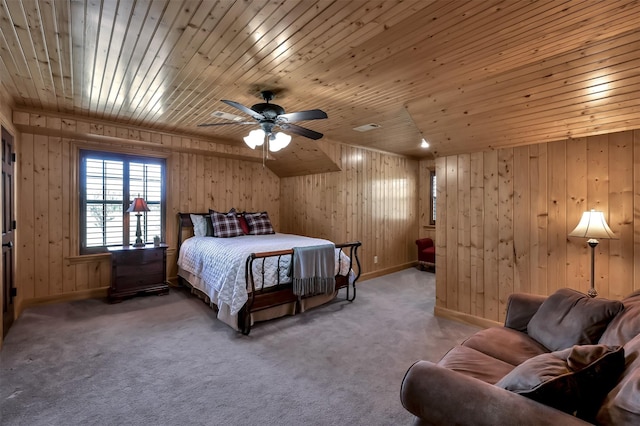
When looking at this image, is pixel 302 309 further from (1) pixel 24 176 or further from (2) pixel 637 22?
(1) pixel 24 176

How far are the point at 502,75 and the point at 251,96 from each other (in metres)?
2.31

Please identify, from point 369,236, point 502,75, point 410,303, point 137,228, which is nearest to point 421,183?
point 369,236

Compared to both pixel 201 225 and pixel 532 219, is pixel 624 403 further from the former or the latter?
pixel 201 225

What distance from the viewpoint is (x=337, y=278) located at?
4090 mm

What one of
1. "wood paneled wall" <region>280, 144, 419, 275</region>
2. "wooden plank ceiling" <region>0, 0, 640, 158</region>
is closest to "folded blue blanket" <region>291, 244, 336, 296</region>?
"wood paneled wall" <region>280, 144, 419, 275</region>

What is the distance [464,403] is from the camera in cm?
115

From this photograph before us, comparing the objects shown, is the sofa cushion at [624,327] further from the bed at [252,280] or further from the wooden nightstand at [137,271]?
the wooden nightstand at [137,271]

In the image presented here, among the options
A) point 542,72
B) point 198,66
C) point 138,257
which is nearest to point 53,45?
point 198,66

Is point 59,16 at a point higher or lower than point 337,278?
higher

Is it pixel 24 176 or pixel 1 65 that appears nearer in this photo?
pixel 1 65

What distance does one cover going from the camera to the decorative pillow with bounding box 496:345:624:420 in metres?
1.08

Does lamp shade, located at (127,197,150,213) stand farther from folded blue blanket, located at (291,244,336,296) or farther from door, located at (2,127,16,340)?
folded blue blanket, located at (291,244,336,296)

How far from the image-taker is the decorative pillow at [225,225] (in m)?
4.88

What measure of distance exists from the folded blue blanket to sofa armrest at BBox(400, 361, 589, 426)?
7.45 ft
